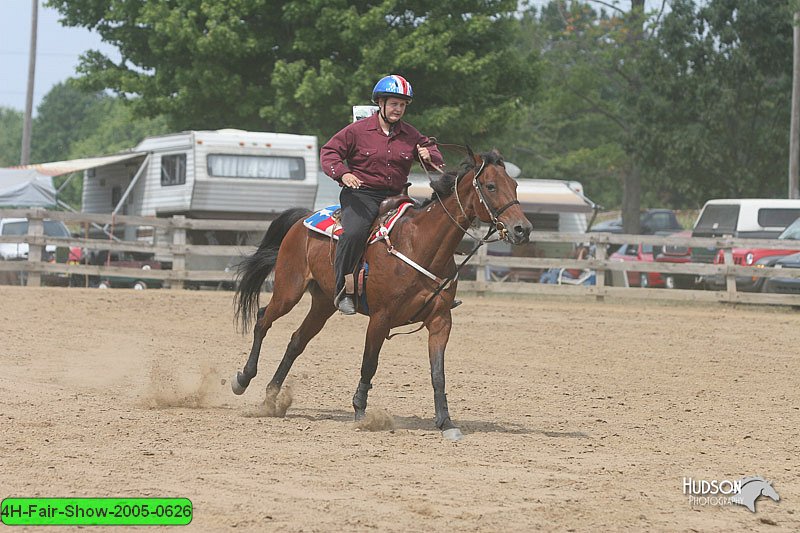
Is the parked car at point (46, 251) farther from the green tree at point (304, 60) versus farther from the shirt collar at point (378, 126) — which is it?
the shirt collar at point (378, 126)

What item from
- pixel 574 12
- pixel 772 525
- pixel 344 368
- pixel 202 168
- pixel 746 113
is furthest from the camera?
pixel 574 12

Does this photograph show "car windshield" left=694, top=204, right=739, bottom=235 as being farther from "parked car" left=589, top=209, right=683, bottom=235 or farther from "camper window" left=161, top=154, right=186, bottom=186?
"parked car" left=589, top=209, right=683, bottom=235

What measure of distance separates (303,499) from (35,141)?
114 m

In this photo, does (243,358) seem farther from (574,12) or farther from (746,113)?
(574,12)

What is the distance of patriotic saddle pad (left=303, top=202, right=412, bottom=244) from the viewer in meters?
8.98

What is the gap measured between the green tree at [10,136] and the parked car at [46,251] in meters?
87.2

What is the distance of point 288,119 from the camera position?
98.2 ft

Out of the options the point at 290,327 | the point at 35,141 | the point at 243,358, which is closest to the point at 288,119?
the point at 290,327

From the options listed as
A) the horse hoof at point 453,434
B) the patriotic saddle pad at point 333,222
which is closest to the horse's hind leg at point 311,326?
the patriotic saddle pad at point 333,222

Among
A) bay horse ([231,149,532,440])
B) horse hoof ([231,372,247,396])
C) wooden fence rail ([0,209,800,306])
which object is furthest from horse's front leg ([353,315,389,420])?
wooden fence rail ([0,209,800,306])

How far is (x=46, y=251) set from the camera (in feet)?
86.4

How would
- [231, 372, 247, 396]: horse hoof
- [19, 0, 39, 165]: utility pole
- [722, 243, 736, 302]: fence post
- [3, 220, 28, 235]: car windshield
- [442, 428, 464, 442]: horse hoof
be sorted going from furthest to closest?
[19, 0, 39, 165]: utility pole, [3, 220, 28, 235]: car windshield, [722, 243, 736, 302]: fence post, [231, 372, 247, 396]: horse hoof, [442, 428, 464, 442]: horse hoof

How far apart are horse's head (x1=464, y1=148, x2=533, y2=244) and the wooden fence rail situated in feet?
45.8

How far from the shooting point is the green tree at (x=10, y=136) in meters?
116
